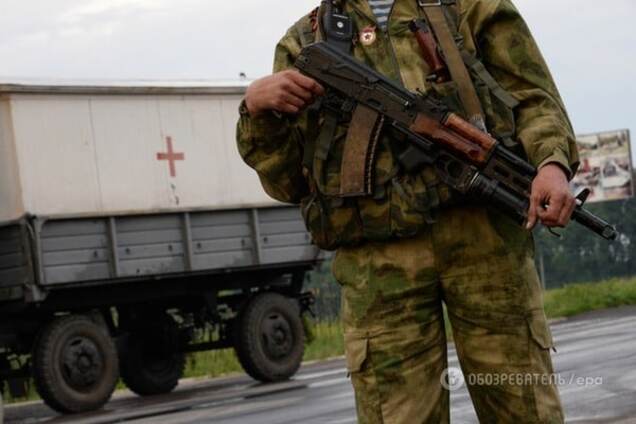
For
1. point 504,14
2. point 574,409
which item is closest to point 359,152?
point 504,14

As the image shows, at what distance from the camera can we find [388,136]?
15.1ft

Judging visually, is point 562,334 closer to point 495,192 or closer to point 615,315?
point 615,315

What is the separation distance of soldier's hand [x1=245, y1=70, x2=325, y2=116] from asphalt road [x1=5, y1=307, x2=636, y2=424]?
481 centimetres

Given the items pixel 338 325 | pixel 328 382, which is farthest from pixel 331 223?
pixel 338 325

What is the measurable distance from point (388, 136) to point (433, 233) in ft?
1.00

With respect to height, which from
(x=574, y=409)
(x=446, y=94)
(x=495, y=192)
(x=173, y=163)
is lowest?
(x=574, y=409)

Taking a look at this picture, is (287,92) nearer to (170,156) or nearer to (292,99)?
(292,99)

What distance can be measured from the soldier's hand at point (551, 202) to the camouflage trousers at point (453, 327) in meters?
0.23

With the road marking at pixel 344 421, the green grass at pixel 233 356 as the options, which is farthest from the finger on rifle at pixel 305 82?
the green grass at pixel 233 356

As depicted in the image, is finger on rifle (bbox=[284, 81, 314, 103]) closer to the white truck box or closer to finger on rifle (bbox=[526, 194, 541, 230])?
finger on rifle (bbox=[526, 194, 541, 230])

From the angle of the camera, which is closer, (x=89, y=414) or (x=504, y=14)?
(x=504, y=14)

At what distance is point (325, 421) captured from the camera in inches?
429

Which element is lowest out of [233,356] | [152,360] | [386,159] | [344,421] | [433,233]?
[344,421]

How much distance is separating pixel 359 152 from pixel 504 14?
56 cm
